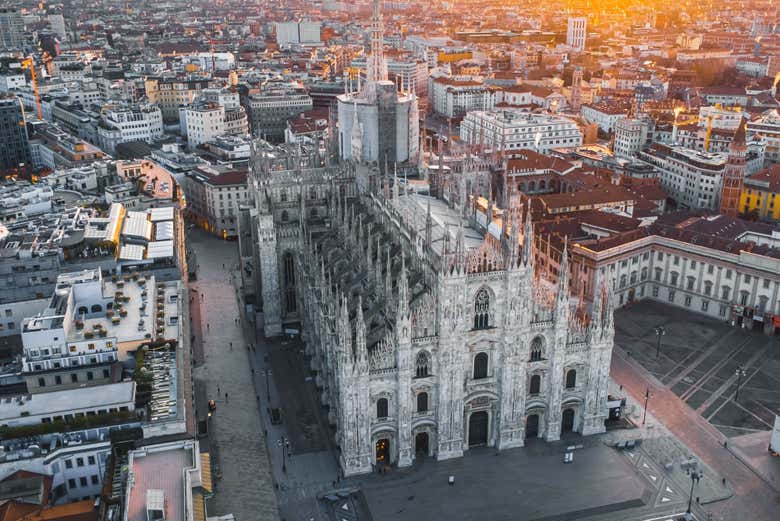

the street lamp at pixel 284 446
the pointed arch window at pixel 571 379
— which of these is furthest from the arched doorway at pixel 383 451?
the pointed arch window at pixel 571 379

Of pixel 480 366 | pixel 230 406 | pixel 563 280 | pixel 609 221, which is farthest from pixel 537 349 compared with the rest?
pixel 609 221

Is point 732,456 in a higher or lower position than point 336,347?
lower

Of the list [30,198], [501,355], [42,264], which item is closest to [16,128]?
[30,198]

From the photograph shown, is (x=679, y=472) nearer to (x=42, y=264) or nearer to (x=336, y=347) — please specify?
(x=336, y=347)

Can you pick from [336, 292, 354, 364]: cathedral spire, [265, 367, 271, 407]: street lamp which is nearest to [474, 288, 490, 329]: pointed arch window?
[336, 292, 354, 364]: cathedral spire

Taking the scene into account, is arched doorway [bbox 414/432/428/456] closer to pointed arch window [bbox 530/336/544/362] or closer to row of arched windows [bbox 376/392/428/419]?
row of arched windows [bbox 376/392/428/419]
